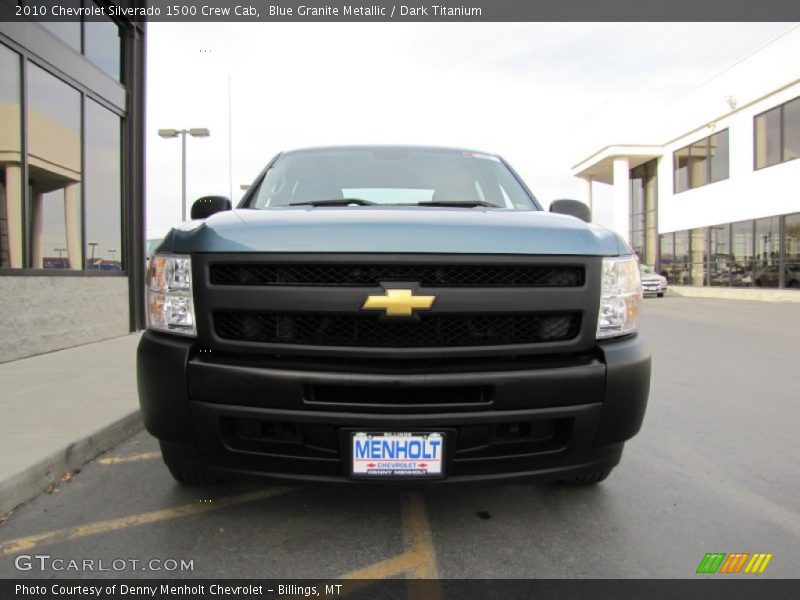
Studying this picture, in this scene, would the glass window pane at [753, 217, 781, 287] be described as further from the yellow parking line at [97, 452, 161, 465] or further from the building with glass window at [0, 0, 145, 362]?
the yellow parking line at [97, 452, 161, 465]

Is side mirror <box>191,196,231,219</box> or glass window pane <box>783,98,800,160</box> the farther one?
glass window pane <box>783,98,800,160</box>

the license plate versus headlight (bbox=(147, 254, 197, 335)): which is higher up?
headlight (bbox=(147, 254, 197, 335))

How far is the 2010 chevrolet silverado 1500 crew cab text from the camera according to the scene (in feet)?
7.04

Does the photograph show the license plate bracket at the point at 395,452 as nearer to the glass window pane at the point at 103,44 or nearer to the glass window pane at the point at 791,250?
the glass window pane at the point at 103,44

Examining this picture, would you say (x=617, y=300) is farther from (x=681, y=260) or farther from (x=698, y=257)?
(x=681, y=260)

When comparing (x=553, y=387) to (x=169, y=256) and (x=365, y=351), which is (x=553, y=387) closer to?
(x=365, y=351)

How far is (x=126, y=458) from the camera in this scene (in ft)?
11.8

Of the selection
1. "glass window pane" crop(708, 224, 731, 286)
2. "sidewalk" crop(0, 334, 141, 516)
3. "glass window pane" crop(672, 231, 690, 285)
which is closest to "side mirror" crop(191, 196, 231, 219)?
"sidewalk" crop(0, 334, 141, 516)

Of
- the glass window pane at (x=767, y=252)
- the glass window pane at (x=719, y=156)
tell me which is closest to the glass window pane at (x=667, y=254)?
the glass window pane at (x=719, y=156)

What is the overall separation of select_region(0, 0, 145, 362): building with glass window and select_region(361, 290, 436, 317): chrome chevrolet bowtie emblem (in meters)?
5.73

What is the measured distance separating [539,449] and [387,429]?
0.64m

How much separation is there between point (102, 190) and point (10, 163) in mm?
2053

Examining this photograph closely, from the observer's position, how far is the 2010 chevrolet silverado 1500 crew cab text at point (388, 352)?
7.04 feet

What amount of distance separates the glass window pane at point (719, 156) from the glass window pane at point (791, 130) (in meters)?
3.54
